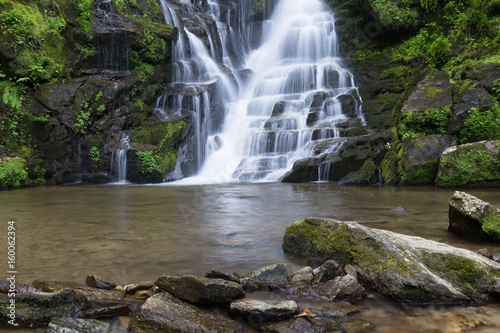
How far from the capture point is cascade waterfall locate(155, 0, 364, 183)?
15.4 metres

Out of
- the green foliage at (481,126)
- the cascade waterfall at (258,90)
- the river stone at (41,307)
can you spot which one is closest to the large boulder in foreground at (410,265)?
the river stone at (41,307)

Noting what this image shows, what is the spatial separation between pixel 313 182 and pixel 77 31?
41.4 ft

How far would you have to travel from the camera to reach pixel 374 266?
3023mm

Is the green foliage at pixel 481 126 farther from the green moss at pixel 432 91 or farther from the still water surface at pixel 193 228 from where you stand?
the still water surface at pixel 193 228

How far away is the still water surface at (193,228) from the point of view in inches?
138

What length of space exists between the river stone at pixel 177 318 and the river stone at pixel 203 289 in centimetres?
7

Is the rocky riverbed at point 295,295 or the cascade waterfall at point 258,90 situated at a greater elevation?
the cascade waterfall at point 258,90

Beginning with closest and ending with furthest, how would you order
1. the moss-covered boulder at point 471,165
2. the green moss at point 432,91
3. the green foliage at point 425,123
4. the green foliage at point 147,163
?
the moss-covered boulder at point 471,165 < the green foliage at point 425,123 < the green moss at point 432,91 < the green foliage at point 147,163

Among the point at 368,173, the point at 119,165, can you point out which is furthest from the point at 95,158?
the point at 368,173

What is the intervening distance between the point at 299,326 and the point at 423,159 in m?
9.77

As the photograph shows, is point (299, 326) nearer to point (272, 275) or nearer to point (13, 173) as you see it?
point (272, 275)

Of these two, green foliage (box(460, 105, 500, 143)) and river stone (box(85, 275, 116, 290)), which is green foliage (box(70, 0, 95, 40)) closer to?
green foliage (box(460, 105, 500, 143))

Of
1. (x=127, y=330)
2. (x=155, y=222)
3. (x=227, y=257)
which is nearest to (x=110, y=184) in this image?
(x=155, y=222)

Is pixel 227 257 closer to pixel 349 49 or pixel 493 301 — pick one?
pixel 493 301
